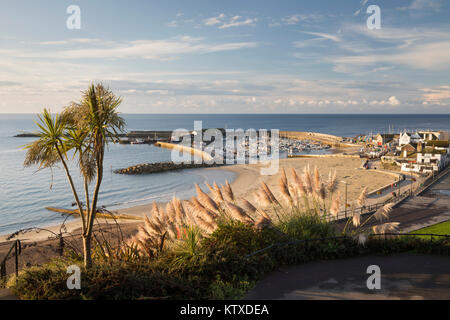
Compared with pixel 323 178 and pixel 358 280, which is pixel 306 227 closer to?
pixel 358 280

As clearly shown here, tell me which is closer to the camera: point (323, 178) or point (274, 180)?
point (323, 178)

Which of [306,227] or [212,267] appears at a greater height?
[306,227]

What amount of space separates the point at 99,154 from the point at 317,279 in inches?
216

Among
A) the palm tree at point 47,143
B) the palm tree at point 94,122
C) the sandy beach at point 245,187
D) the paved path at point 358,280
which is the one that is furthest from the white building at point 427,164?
the palm tree at point 47,143

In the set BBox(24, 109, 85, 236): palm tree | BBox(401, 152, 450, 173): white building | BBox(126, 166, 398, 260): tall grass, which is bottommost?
BBox(401, 152, 450, 173): white building

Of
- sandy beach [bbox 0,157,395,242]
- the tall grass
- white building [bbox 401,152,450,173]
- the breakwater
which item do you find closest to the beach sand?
sandy beach [bbox 0,157,395,242]

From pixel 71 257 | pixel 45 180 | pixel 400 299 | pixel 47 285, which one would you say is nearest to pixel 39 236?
pixel 71 257

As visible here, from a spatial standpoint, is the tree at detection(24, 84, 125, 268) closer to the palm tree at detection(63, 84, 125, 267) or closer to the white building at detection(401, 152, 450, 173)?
the palm tree at detection(63, 84, 125, 267)

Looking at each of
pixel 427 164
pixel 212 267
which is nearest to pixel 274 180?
pixel 427 164

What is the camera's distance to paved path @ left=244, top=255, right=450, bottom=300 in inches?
253

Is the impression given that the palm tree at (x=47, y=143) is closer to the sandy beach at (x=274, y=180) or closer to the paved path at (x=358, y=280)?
A: the paved path at (x=358, y=280)

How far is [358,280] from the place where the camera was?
281 inches

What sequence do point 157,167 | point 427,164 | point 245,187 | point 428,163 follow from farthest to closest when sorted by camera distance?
point 157,167 → point 428,163 → point 427,164 → point 245,187
